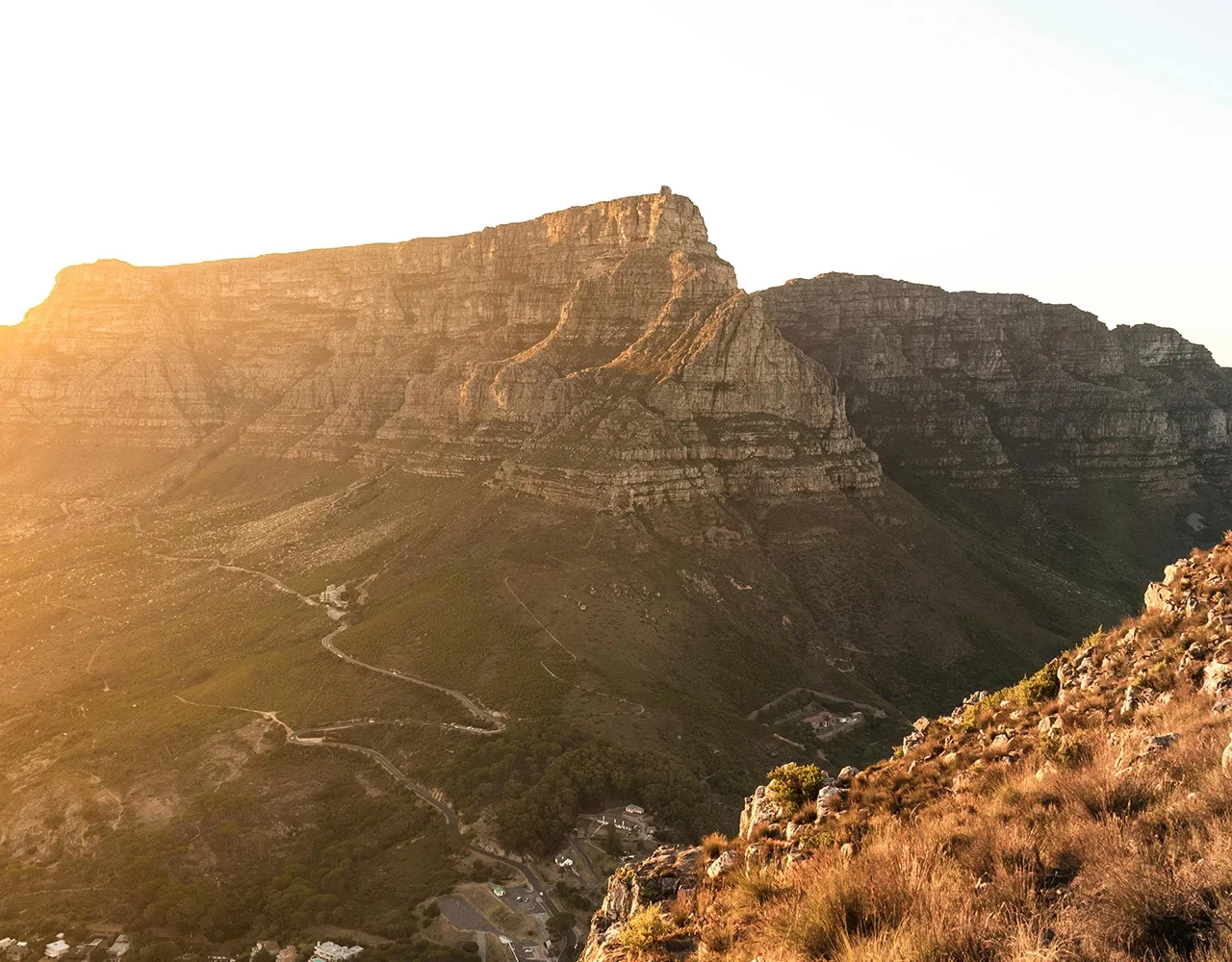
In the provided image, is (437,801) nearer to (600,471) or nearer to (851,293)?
(600,471)

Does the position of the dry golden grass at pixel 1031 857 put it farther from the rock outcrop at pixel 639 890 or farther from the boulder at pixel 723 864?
the rock outcrop at pixel 639 890

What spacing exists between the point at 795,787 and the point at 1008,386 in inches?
6719

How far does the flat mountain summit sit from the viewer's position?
66062 millimetres

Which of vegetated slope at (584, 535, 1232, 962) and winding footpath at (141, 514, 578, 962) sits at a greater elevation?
Result: vegetated slope at (584, 535, 1232, 962)

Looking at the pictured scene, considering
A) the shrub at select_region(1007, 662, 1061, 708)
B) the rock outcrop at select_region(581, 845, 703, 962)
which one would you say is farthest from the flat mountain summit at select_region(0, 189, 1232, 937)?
the shrub at select_region(1007, 662, 1061, 708)

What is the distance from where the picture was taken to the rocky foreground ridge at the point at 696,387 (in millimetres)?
116500

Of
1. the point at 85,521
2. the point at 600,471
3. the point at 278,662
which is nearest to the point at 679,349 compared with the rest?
the point at 600,471

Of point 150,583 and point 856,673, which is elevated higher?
point 150,583

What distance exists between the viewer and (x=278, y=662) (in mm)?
92938

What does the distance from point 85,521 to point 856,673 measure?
157595 millimetres

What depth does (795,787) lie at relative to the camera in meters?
22.8

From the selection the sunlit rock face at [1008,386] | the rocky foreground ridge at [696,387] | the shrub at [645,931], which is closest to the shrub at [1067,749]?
the shrub at [645,931]

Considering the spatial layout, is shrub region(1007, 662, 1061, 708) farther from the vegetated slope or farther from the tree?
the tree

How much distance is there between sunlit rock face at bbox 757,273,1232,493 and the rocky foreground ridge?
0.47 meters
